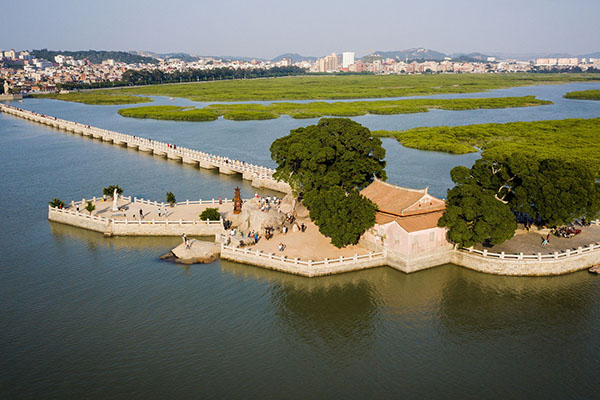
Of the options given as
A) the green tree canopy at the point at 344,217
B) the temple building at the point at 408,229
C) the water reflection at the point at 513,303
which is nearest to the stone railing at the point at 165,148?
the green tree canopy at the point at 344,217

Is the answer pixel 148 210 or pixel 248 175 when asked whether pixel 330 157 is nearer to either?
pixel 148 210

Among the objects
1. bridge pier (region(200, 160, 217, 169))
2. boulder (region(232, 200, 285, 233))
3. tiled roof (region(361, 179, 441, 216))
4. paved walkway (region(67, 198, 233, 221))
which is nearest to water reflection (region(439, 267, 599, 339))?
tiled roof (region(361, 179, 441, 216))

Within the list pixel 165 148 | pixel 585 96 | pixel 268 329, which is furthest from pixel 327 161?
pixel 585 96

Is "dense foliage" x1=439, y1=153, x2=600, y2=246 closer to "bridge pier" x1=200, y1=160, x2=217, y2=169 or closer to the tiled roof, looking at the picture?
the tiled roof

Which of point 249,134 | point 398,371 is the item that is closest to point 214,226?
point 398,371

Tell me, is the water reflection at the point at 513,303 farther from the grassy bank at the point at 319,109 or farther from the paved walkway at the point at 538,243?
the grassy bank at the point at 319,109

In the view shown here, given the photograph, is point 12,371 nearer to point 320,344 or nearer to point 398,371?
point 320,344
